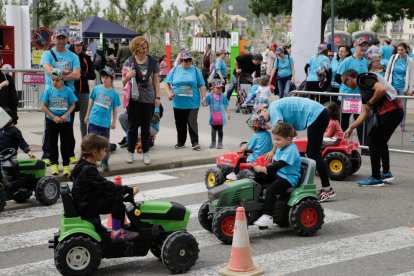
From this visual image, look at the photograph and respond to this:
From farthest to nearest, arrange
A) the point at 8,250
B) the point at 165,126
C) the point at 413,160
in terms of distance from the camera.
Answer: the point at 165,126 → the point at 413,160 → the point at 8,250

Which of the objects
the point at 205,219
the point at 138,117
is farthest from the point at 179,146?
the point at 205,219

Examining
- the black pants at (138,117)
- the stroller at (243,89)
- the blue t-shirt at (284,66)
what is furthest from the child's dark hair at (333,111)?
A: the stroller at (243,89)

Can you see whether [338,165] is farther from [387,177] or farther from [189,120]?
[189,120]

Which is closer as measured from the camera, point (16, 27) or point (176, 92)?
point (176, 92)

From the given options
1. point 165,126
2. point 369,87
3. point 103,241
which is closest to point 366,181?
point 369,87

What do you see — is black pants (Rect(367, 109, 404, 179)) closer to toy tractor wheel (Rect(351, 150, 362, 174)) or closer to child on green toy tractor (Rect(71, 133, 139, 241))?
toy tractor wheel (Rect(351, 150, 362, 174))

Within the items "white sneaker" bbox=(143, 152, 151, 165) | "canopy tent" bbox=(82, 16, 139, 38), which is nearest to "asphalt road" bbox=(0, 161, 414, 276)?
"white sneaker" bbox=(143, 152, 151, 165)

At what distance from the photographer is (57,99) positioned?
416 inches

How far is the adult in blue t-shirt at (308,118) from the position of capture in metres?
8.86

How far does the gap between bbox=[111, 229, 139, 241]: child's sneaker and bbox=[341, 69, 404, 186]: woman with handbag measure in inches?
Result: 179

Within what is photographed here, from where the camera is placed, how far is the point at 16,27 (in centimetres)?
2169

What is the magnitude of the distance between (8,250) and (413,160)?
8036 millimetres

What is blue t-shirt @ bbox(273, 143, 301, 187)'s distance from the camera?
25.6 feet

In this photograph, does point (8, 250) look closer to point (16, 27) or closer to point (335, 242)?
point (335, 242)
